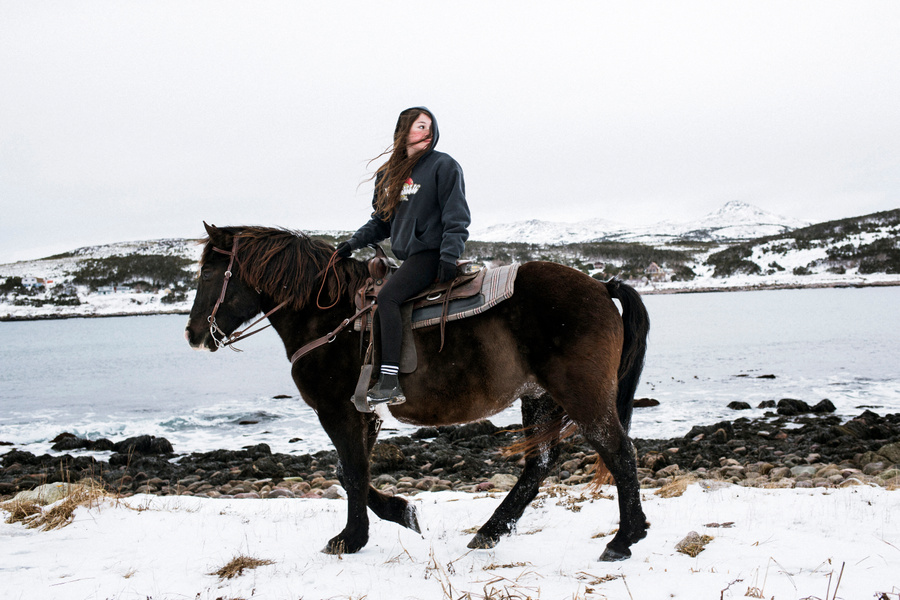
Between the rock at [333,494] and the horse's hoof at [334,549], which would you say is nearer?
the horse's hoof at [334,549]

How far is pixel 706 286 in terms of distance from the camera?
8888cm

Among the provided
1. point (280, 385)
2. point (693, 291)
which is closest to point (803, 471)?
point (280, 385)

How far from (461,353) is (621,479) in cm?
136

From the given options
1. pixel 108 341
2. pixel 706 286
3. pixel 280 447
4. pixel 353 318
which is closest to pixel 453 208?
pixel 353 318

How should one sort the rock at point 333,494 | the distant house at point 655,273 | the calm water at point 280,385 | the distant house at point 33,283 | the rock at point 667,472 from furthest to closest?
the distant house at point 655,273 < the distant house at point 33,283 < the calm water at point 280,385 < the rock at point 667,472 < the rock at point 333,494

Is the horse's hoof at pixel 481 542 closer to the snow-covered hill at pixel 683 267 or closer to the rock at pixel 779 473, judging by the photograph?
the rock at pixel 779 473

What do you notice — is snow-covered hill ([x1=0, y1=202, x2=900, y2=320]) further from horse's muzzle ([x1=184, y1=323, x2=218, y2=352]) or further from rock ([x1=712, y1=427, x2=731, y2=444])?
horse's muzzle ([x1=184, y1=323, x2=218, y2=352])

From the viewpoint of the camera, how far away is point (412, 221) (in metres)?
3.86

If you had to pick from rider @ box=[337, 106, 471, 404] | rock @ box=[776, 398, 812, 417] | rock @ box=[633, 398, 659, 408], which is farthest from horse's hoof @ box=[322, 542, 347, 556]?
rock @ box=[776, 398, 812, 417]

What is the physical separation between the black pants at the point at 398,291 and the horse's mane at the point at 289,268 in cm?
42

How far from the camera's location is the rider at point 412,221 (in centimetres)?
362

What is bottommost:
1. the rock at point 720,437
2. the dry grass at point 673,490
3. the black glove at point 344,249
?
the rock at point 720,437

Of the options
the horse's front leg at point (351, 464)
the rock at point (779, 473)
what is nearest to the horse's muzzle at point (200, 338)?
the horse's front leg at point (351, 464)

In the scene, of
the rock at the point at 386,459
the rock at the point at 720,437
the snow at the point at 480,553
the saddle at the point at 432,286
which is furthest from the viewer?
the rock at the point at 720,437
